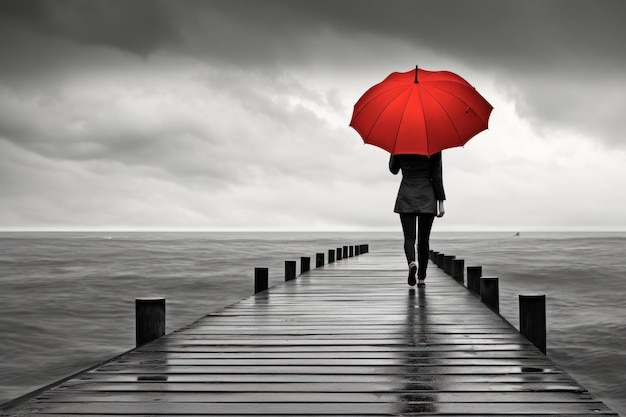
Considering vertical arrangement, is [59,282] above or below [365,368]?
below

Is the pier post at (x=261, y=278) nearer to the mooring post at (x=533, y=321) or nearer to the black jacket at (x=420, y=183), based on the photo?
the black jacket at (x=420, y=183)

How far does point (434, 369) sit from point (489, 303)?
3.26 meters

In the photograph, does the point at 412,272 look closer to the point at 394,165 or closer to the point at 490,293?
the point at 490,293

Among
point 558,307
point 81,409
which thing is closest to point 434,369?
point 81,409

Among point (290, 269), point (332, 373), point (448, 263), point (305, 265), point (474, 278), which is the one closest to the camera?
point (332, 373)

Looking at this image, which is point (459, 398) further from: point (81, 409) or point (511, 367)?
point (81, 409)

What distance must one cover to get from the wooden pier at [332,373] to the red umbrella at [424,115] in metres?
1.92

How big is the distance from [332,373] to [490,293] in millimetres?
3671

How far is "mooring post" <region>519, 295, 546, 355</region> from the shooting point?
5098 millimetres

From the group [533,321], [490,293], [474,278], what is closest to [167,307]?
[474,278]

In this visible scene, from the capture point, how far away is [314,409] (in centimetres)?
301

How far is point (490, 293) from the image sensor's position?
22.4ft

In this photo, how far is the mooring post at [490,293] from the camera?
674 cm

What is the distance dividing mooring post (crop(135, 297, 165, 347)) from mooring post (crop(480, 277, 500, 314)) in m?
3.76
